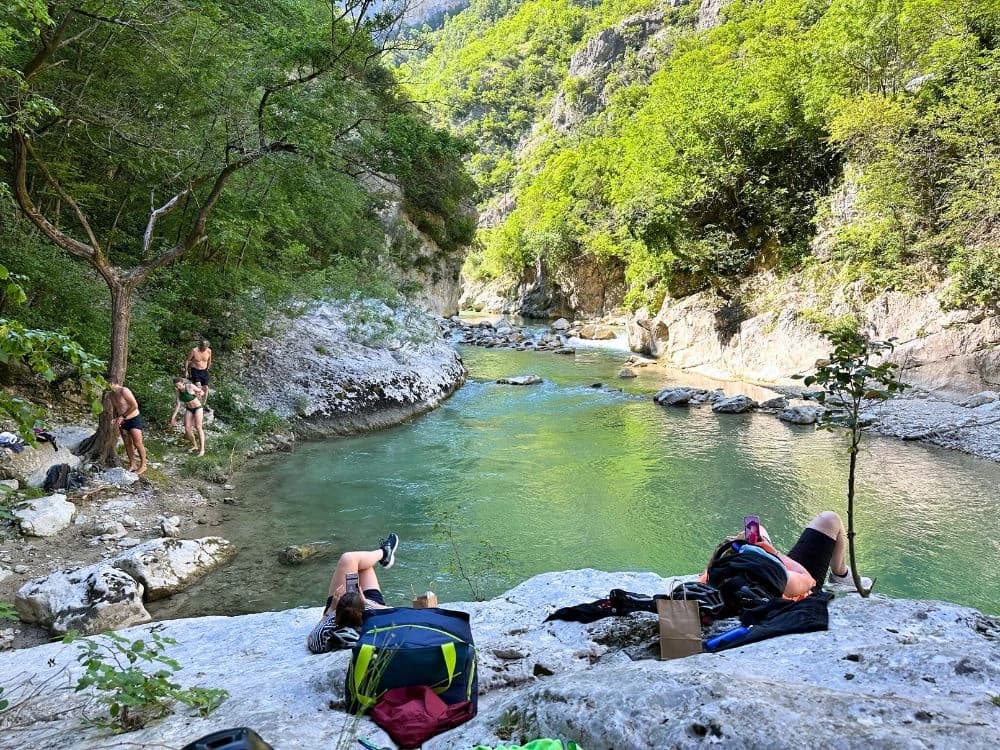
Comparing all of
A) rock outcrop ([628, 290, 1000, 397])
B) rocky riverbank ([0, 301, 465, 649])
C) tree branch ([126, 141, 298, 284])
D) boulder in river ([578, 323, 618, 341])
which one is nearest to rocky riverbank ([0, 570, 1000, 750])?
rocky riverbank ([0, 301, 465, 649])

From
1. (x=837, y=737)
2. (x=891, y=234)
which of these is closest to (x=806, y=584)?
(x=837, y=737)

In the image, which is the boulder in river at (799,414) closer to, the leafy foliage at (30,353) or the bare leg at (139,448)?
the bare leg at (139,448)

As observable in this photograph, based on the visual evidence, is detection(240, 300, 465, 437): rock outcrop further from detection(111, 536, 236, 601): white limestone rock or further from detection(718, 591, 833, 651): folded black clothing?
detection(718, 591, 833, 651): folded black clothing

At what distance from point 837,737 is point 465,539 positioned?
595 centimetres

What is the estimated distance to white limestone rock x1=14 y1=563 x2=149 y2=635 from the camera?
4.91 metres

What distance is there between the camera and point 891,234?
18094mm

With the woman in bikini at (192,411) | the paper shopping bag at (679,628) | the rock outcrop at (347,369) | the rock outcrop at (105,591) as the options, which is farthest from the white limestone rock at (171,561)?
the rock outcrop at (347,369)

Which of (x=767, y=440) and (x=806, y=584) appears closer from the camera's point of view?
(x=806, y=584)

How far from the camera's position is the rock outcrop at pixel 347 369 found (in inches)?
484

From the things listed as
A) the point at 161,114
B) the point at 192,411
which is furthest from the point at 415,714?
the point at 161,114

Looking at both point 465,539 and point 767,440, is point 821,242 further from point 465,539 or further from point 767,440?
point 465,539

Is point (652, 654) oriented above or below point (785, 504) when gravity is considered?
above

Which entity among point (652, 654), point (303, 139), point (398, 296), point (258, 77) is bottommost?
point (652, 654)

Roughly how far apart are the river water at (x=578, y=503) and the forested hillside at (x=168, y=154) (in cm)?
326
